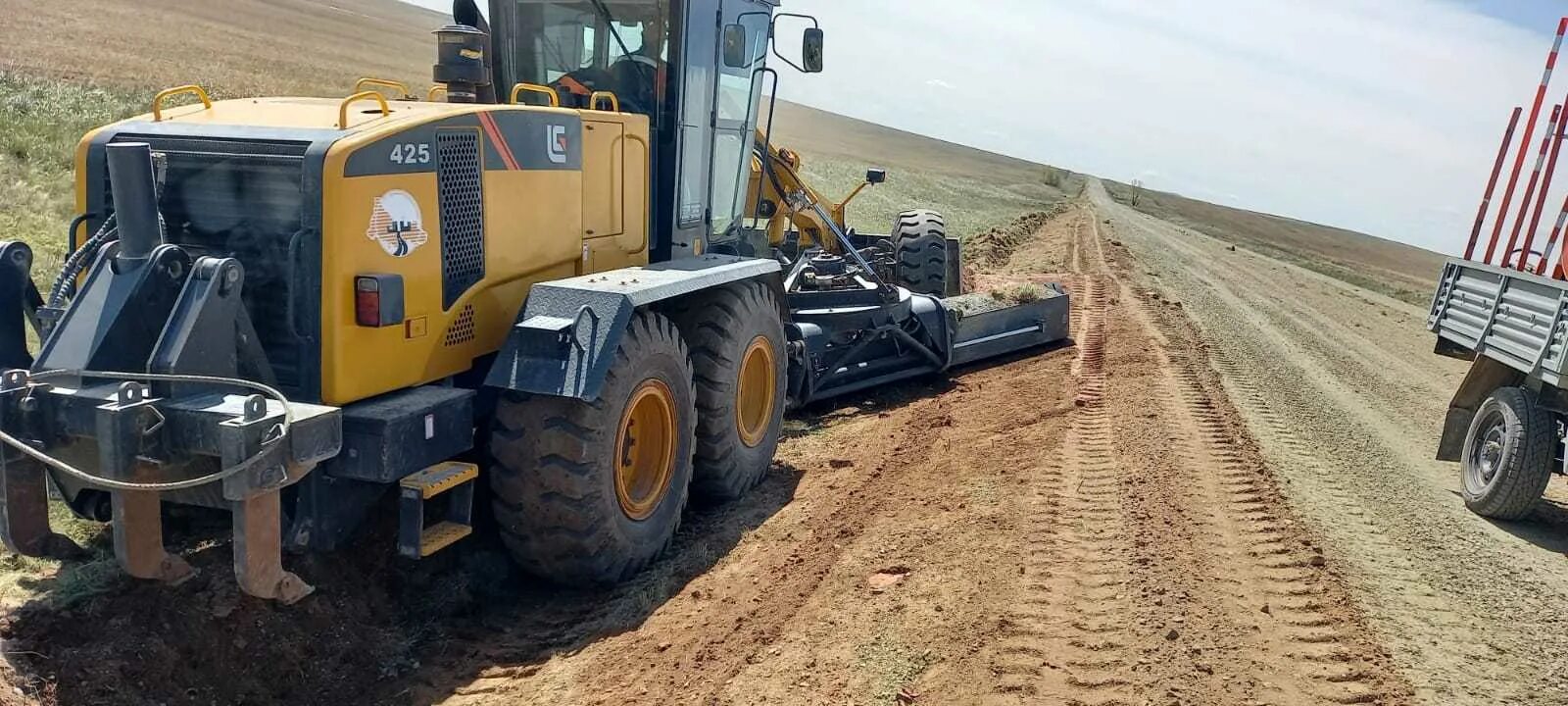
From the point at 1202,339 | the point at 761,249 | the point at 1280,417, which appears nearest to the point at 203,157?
the point at 761,249

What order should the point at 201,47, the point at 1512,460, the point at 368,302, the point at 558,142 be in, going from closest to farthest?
1. the point at 368,302
2. the point at 558,142
3. the point at 1512,460
4. the point at 201,47

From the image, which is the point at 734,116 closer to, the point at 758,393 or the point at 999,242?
the point at 758,393

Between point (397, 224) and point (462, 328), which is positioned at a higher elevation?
point (397, 224)

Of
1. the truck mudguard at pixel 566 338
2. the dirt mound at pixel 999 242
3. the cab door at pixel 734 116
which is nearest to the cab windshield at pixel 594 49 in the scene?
the cab door at pixel 734 116

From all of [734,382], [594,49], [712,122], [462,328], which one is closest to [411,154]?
[462,328]

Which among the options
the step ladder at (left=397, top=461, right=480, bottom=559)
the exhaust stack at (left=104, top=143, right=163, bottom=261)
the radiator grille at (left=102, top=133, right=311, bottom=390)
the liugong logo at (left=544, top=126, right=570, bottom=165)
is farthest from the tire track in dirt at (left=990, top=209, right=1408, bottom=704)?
the exhaust stack at (left=104, top=143, right=163, bottom=261)

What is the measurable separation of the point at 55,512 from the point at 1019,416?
582 cm

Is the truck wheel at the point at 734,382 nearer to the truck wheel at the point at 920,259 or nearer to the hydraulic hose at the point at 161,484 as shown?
the hydraulic hose at the point at 161,484

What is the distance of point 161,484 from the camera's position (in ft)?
12.1

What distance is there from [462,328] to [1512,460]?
222 inches

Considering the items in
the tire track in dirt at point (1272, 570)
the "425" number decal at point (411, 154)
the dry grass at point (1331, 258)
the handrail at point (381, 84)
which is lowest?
the dry grass at point (1331, 258)

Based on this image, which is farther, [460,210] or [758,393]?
[758,393]

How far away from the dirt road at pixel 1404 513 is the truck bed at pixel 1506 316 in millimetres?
894

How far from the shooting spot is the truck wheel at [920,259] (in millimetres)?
11750
